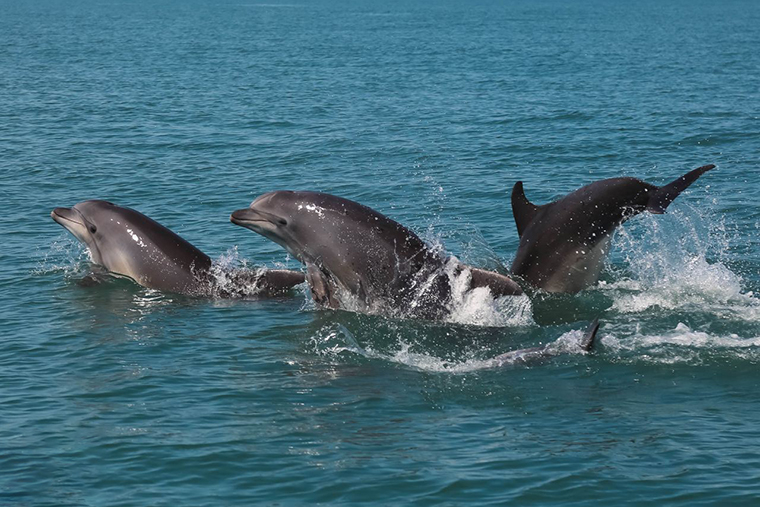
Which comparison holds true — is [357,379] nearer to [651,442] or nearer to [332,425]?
[332,425]

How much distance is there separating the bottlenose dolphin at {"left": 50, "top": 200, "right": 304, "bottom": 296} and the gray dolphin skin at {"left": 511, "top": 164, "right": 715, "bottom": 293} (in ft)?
12.9

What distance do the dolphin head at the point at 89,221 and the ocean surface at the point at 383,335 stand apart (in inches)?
24.8

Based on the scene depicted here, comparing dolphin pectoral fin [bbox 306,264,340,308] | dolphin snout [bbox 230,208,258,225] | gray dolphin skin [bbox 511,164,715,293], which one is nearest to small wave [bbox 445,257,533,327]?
gray dolphin skin [bbox 511,164,715,293]

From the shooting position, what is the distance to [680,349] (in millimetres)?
15672

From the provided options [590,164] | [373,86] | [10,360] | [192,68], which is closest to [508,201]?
[590,164]

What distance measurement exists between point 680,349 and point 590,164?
58.0 ft

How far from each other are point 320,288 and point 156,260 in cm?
358

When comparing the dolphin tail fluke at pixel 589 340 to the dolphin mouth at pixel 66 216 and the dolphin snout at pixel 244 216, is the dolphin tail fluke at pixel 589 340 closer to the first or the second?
the dolphin snout at pixel 244 216

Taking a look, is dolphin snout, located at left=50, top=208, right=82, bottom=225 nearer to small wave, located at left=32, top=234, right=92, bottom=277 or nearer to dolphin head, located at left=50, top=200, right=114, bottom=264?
dolphin head, located at left=50, top=200, right=114, bottom=264

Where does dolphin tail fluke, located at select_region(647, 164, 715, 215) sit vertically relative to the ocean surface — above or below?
above

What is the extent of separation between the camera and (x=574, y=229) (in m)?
18.6

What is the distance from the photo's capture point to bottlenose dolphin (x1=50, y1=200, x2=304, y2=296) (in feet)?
63.9

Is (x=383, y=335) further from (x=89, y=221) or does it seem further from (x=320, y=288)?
(x=89, y=221)

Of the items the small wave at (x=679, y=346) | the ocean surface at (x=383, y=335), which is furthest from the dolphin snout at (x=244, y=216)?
the small wave at (x=679, y=346)
